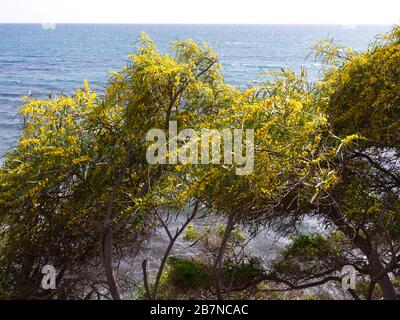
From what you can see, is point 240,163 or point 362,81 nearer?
point 240,163

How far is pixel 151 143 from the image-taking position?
5711 mm

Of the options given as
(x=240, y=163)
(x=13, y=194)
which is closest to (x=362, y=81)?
(x=240, y=163)

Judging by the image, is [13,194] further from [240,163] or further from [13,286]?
[240,163]

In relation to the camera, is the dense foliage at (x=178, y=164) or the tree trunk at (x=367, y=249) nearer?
the dense foliage at (x=178, y=164)

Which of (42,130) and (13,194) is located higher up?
(42,130)

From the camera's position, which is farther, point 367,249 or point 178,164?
point 367,249

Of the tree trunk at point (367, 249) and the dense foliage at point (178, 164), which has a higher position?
the dense foliage at point (178, 164)

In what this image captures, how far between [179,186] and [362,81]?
330 centimetres

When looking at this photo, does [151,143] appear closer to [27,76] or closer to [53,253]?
[53,253]

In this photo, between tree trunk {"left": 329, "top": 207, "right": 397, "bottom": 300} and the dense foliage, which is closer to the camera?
the dense foliage

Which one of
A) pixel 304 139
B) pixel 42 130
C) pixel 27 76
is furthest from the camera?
pixel 27 76

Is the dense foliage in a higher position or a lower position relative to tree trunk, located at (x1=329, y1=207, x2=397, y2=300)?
higher

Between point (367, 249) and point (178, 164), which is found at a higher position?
point (178, 164)
